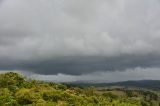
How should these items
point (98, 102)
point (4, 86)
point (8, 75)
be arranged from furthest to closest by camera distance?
point (8, 75) → point (4, 86) → point (98, 102)

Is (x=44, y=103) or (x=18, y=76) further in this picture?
(x=18, y=76)

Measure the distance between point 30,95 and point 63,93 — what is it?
17.8 ft

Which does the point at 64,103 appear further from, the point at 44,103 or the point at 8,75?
the point at 8,75

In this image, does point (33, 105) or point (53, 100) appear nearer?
point (33, 105)

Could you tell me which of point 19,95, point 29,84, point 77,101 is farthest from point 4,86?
point 77,101

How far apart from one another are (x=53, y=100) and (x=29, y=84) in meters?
14.1

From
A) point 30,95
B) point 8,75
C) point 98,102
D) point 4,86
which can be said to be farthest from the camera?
point 8,75

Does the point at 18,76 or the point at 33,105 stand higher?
the point at 18,76

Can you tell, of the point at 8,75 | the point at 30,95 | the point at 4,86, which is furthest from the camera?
the point at 8,75

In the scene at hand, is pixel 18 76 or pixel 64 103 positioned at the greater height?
pixel 18 76

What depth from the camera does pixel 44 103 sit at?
47.0 m

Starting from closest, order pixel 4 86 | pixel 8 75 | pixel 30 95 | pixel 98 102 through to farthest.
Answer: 1. pixel 30 95
2. pixel 98 102
3. pixel 4 86
4. pixel 8 75

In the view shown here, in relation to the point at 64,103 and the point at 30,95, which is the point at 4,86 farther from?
the point at 64,103

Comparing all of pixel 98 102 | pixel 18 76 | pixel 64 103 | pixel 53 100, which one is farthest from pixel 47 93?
pixel 18 76
